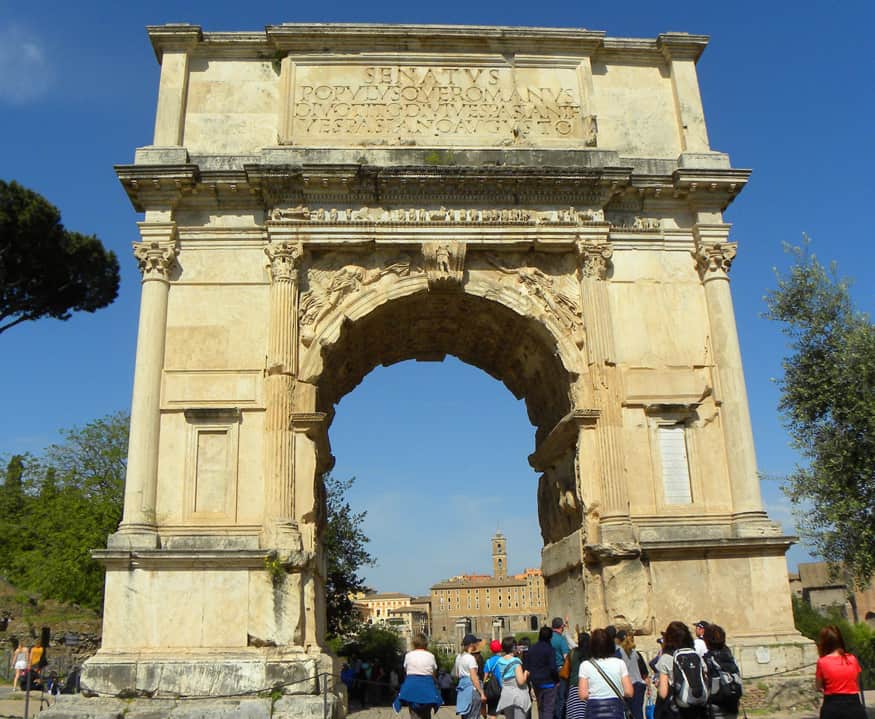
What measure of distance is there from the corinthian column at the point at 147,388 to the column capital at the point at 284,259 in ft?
4.93

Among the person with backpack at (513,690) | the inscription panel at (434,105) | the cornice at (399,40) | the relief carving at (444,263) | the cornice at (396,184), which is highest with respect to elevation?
the cornice at (399,40)

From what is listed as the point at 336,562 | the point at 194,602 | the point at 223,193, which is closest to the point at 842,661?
the point at 194,602

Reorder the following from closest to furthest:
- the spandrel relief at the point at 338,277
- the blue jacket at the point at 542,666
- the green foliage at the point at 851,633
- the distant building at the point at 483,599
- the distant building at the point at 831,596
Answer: the blue jacket at the point at 542,666 → the spandrel relief at the point at 338,277 → the green foliage at the point at 851,633 → the distant building at the point at 831,596 → the distant building at the point at 483,599

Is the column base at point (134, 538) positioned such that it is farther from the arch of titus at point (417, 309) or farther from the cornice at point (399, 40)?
the cornice at point (399, 40)

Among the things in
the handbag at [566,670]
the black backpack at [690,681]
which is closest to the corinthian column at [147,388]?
the handbag at [566,670]

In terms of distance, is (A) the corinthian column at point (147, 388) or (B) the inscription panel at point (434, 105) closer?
(A) the corinthian column at point (147, 388)

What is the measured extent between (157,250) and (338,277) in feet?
8.93

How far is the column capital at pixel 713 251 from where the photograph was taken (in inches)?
526

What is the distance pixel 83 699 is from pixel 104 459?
22.8m

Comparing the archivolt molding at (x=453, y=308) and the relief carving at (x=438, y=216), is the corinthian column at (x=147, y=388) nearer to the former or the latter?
the relief carving at (x=438, y=216)

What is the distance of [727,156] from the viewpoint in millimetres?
13914

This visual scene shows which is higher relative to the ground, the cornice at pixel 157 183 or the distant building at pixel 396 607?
the cornice at pixel 157 183

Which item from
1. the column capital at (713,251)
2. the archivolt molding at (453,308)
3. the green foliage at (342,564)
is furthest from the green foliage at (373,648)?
the column capital at (713,251)

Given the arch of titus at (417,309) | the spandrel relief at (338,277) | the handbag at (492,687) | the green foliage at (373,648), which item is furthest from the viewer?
the green foliage at (373,648)
